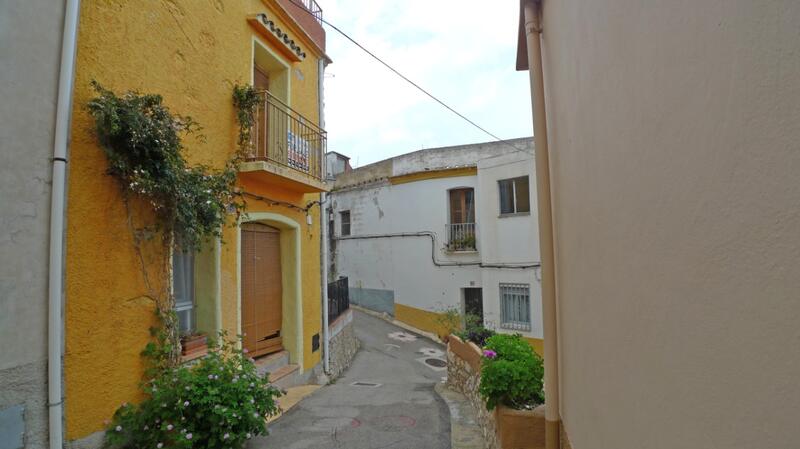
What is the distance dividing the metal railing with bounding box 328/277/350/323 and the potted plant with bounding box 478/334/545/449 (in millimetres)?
5470

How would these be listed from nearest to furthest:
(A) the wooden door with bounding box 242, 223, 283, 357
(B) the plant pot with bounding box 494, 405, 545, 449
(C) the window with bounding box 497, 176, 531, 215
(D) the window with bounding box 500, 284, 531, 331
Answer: (B) the plant pot with bounding box 494, 405, 545, 449 → (A) the wooden door with bounding box 242, 223, 283, 357 → (D) the window with bounding box 500, 284, 531, 331 → (C) the window with bounding box 497, 176, 531, 215

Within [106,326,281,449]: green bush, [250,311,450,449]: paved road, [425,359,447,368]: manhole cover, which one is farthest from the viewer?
[425,359,447,368]: manhole cover

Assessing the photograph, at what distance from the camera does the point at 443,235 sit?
1533 cm

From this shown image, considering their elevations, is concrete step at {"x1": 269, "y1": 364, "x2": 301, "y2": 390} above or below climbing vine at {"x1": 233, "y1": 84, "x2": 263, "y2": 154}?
below

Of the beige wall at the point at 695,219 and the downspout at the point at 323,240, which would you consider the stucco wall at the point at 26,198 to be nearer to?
the beige wall at the point at 695,219

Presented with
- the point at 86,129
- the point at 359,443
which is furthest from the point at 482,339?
the point at 86,129

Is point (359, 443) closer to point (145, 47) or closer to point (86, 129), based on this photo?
point (86, 129)

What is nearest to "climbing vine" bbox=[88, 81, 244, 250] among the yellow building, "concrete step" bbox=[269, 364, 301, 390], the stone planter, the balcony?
the yellow building

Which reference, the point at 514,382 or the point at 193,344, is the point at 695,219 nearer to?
the point at 514,382

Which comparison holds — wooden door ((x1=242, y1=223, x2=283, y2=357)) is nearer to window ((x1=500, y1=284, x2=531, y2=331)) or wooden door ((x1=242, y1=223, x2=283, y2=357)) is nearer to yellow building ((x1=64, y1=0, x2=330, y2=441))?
yellow building ((x1=64, y1=0, x2=330, y2=441))

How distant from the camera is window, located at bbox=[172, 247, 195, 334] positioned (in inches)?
204

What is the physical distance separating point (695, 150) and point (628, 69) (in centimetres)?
57

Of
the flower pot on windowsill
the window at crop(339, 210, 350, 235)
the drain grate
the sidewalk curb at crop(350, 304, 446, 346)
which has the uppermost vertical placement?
the window at crop(339, 210, 350, 235)

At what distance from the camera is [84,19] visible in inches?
151
